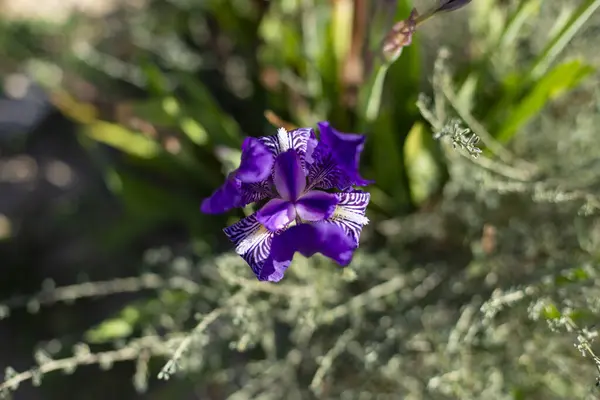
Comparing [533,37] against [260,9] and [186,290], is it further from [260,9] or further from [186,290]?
[186,290]

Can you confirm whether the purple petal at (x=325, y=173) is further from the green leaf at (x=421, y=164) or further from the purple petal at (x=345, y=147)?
the green leaf at (x=421, y=164)

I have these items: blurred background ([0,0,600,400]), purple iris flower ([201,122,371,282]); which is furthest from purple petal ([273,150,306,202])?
blurred background ([0,0,600,400])

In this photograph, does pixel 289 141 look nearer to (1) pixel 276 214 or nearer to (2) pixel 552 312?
(1) pixel 276 214

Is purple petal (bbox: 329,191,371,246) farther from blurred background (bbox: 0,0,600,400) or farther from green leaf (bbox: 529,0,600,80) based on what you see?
green leaf (bbox: 529,0,600,80)

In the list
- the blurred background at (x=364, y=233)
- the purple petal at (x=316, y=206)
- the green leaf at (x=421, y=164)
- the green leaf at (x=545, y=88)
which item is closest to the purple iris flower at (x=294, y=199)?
the purple petal at (x=316, y=206)

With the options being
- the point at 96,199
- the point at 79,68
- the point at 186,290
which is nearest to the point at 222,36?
the point at 79,68

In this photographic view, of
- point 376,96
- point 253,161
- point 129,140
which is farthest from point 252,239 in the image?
point 129,140
